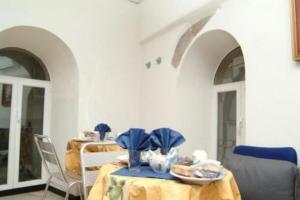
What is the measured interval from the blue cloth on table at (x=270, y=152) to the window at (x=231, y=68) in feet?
3.42

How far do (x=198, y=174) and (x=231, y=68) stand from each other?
6.98 ft

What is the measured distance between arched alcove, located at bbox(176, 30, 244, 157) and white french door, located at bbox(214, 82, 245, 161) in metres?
0.06

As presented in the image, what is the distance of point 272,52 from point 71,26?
7.90ft

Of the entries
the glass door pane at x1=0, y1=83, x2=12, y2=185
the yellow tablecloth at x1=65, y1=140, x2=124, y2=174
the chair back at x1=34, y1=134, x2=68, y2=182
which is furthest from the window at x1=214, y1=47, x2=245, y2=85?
the glass door pane at x1=0, y1=83, x2=12, y2=185

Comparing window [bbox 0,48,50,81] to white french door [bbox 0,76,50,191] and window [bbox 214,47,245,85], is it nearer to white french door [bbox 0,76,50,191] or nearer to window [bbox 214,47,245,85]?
white french door [bbox 0,76,50,191]

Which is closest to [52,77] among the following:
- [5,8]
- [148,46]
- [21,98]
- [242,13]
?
[21,98]

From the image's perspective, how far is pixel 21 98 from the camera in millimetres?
3562

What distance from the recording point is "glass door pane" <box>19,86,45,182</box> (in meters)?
3.60

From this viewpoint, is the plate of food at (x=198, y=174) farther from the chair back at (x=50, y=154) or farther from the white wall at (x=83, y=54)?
the white wall at (x=83, y=54)

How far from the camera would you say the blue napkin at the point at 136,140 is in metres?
1.48

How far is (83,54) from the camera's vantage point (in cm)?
341

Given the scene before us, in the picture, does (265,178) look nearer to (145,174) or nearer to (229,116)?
(145,174)

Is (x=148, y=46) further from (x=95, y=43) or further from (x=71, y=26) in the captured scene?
(x=71, y=26)

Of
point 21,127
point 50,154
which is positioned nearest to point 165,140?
point 50,154
